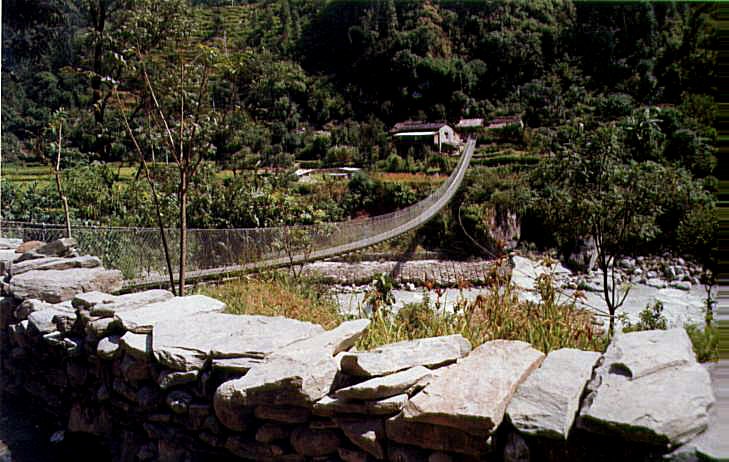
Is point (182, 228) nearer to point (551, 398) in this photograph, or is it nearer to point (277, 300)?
point (277, 300)

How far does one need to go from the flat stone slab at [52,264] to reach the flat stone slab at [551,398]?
233cm

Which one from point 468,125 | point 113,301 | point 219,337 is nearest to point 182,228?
point 113,301

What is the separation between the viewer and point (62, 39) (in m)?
4.92

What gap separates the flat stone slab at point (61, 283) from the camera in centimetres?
241

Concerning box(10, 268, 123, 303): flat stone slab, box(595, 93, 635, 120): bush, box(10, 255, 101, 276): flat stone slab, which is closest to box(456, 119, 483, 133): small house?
box(595, 93, 635, 120): bush

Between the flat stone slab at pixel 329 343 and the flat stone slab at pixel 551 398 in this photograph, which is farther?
the flat stone slab at pixel 329 343

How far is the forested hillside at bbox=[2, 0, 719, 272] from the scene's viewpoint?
3730 mm

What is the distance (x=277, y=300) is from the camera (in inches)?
99.3

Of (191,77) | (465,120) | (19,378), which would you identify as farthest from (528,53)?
(19,378)

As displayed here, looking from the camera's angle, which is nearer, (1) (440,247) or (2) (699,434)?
(2) (699,434)

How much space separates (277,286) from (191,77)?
1.50m

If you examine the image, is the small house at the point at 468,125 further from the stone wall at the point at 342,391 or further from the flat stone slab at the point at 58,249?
the stone wall at the point at 342,391

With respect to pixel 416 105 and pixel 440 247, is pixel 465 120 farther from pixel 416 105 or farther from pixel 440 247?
pixel 440 247

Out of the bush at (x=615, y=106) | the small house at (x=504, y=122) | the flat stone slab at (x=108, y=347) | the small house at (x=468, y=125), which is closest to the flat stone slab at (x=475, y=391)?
the flat stone slab at (x=108, y=347)
